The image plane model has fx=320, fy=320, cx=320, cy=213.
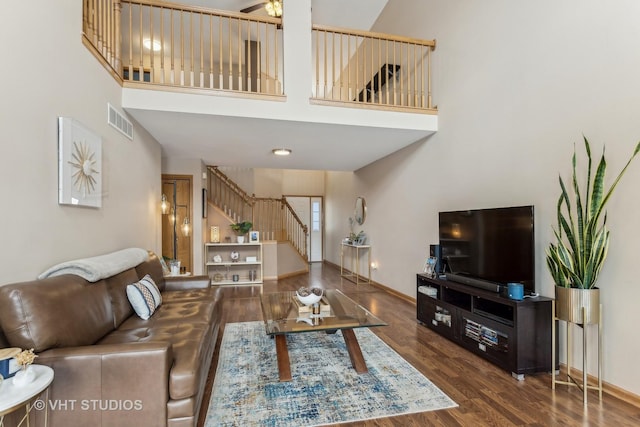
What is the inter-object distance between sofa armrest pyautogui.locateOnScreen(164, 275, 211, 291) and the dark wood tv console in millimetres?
2633

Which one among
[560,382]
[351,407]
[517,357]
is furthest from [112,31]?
[560,382]

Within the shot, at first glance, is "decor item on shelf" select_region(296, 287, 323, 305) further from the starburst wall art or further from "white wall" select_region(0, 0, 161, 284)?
the starburst wall art

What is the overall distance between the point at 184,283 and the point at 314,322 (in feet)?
6.23

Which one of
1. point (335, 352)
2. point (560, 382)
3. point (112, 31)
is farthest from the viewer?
point (112, 31)

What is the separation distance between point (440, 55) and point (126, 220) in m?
4.37

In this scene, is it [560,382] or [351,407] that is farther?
[560,382]

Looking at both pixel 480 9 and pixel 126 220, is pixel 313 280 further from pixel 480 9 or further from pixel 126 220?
pixel 480 9

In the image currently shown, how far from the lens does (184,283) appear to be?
370 cm

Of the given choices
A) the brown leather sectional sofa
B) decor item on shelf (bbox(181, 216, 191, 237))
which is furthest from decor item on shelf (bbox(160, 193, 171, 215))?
the brown leather sectional sofa

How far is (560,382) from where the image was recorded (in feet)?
7.70

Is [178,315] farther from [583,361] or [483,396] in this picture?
[583,361]

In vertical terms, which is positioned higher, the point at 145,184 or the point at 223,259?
the point at 145,184

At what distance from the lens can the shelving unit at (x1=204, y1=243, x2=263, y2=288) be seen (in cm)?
648

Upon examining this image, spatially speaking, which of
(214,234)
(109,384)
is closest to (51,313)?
(109,384)
